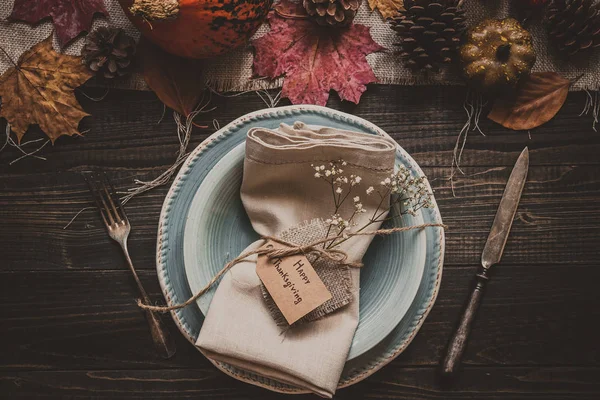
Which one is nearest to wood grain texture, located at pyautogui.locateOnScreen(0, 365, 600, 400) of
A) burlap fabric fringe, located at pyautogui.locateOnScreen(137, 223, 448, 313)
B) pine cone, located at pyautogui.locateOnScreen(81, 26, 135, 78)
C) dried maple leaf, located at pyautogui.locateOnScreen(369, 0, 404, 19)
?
burlap fabric fringe, located at pyautogui.locateOnScreen(137, 223, 448, 313)

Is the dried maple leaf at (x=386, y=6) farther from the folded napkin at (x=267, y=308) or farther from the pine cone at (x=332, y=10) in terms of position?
the folded napkin at (x=267, y=308)

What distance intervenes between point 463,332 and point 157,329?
23.3 inches

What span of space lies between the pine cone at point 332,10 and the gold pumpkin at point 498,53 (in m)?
0.22

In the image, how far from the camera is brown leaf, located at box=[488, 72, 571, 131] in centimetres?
100

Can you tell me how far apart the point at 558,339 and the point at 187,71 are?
0.91m

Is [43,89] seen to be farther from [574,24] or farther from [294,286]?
[574,24]

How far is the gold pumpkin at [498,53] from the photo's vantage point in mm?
930

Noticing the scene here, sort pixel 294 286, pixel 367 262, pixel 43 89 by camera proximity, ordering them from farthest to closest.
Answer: pixel 43 89
pixel 367 262
pixel 294 286

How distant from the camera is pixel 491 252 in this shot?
0.98 m

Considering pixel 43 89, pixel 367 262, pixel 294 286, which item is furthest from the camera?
pixel 43 89

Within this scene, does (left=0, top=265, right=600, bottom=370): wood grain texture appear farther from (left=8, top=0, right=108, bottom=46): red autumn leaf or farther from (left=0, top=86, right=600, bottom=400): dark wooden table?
(left=8, top=0, right=108, bottom=46): red autumn leaf

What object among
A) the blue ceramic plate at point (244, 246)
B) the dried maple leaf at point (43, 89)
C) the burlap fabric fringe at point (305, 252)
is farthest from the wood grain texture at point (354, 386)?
the dried maple leaf at point (43, 89)

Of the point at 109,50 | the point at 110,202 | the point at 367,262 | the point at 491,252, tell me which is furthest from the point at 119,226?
the point at 491,252

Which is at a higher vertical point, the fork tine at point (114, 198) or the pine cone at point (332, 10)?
the pine cone at point (332, 10)
